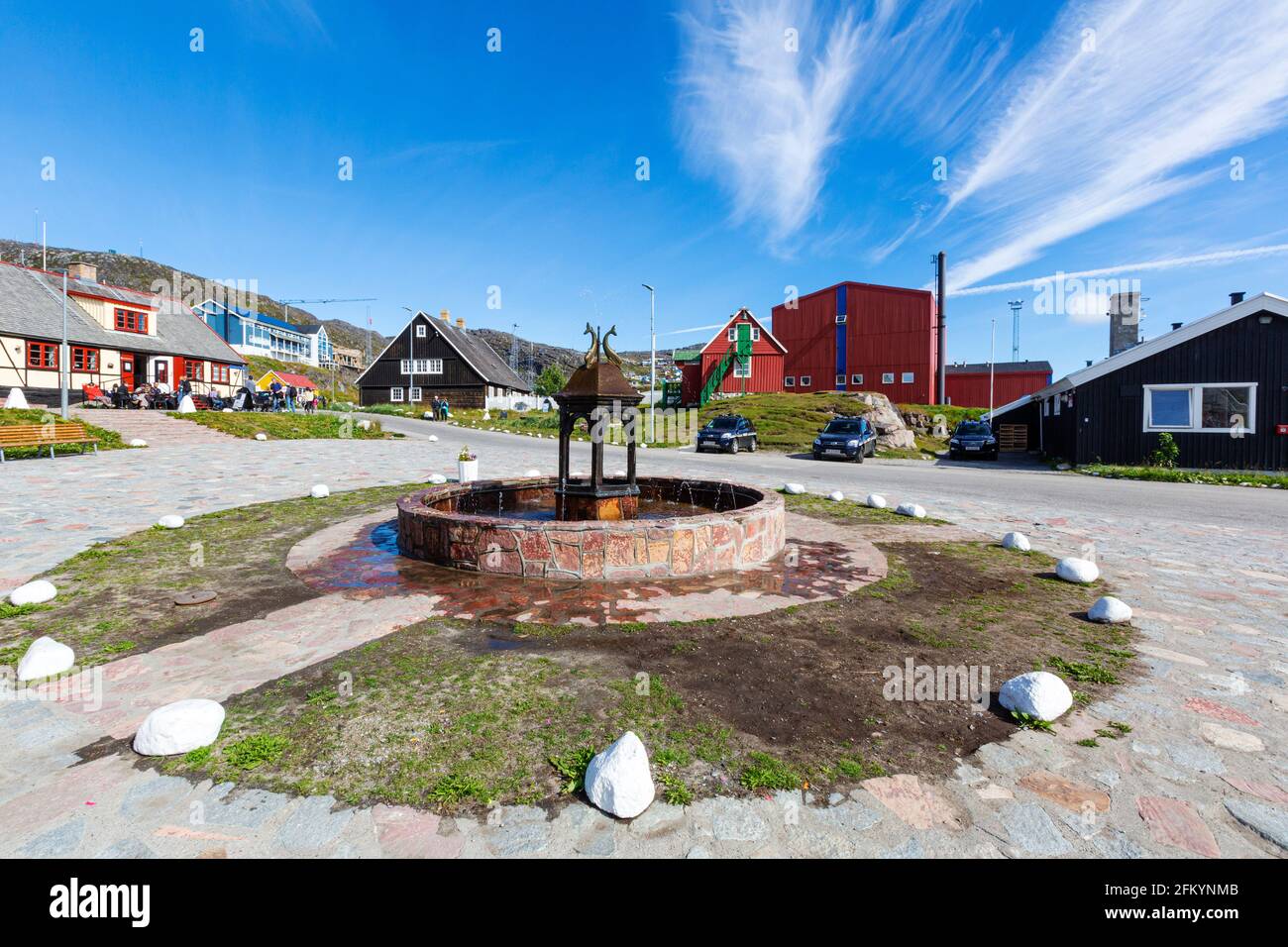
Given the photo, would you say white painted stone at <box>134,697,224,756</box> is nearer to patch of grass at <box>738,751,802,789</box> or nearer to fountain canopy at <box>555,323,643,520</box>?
patch of grass at <box>738,751,802,789</box>

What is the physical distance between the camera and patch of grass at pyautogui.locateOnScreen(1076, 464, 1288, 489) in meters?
16.6

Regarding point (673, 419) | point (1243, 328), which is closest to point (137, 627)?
point (1243, 328)

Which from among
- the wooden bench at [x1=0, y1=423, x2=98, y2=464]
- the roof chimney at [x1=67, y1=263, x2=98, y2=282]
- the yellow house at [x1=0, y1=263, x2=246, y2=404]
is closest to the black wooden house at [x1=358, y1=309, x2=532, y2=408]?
the yellow house at [x1=0, y1=263, x2=246, y2=404]

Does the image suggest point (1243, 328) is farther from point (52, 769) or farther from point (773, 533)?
point (52, 769)

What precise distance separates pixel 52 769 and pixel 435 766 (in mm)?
1893

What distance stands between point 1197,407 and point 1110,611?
2075cm

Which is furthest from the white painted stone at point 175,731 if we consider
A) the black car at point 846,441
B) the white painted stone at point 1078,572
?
the black car at point 846,441

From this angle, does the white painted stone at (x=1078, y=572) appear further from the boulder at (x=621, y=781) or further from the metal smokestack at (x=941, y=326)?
the metal smokestack at (x=941, y=326)

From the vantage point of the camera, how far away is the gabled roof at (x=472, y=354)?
53.0 meters

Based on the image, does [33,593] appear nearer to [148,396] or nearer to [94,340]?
[148,396]

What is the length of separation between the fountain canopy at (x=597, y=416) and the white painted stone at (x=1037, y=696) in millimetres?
5193

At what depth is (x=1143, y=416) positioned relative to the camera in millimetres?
20156

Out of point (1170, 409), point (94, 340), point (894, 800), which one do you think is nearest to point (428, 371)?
point (94, 340)
